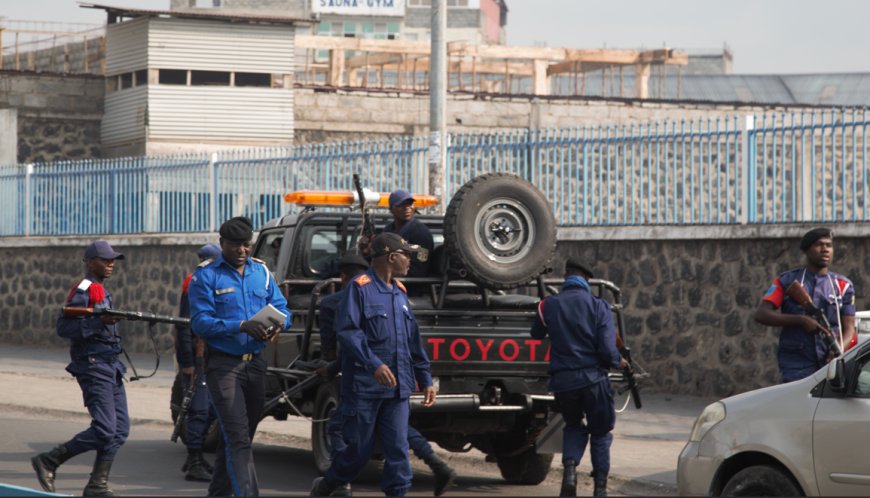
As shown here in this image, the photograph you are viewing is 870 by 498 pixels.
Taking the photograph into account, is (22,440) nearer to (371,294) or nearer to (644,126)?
(371,294)

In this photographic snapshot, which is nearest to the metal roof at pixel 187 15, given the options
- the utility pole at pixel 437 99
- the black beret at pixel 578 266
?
the utility pole at pixel 437 99

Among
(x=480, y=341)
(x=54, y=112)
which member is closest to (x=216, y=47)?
(x=54, y=112)

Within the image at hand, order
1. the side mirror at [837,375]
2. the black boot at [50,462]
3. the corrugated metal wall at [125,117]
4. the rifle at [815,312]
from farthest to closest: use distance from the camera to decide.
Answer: the corrugated metal wall at [125,117] < the black boot at [50,462] < the rifle at [815,312] < the side mirror at [837,375]

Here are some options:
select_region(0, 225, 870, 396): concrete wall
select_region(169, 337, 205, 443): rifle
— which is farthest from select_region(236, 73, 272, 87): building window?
select_region(169, 337, 205, 443): rifle

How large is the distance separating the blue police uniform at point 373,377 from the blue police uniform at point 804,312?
9.16 feet

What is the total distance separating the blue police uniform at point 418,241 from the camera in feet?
36.3

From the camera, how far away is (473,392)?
1027cm

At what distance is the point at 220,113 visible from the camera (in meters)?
34.8

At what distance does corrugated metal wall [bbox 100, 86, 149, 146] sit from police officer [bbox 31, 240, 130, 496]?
2492 centimetres

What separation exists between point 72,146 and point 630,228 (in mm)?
22171

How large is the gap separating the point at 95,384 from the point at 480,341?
2.77m

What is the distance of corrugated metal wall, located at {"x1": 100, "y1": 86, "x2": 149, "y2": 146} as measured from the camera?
113 feet

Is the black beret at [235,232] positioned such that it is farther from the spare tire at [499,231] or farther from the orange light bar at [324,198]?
the orange light bar at [324,198]

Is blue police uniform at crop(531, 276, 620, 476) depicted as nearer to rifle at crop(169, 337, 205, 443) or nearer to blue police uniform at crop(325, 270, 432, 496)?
blue police uniform at crop(325, 270, 432, 496)
